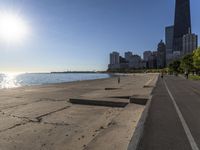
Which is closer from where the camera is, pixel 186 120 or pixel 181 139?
pixel 181 139

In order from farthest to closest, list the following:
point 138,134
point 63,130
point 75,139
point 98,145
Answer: point 63,130, point 75,139, point 138,134, point 98,145

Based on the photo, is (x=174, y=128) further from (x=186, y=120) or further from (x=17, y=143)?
(x=17, y=143)

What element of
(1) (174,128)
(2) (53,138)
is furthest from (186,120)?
(2) (53,138)

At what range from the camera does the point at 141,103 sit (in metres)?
13.4

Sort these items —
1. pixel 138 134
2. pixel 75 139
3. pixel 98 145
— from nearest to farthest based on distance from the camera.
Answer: pixel 98 145 → pixel 138 134 → pixel 75 139

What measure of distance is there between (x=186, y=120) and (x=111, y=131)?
294 centimetres

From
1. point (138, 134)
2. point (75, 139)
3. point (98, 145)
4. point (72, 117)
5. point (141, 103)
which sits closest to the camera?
point (98, 145)

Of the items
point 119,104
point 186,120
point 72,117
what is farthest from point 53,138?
point 119,104

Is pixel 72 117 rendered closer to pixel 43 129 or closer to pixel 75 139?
pixel 43 129

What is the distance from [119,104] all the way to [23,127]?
649 centimetres

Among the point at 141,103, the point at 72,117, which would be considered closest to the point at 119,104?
the point at 141,103

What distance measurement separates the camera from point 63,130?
8.07 metres

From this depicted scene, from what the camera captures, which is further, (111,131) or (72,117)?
(72,117)

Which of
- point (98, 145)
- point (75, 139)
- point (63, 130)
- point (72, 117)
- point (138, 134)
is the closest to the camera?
point (98, 145)
